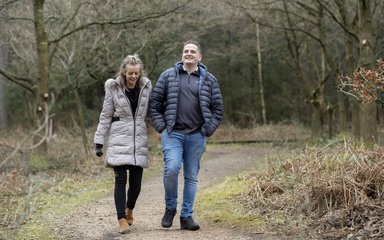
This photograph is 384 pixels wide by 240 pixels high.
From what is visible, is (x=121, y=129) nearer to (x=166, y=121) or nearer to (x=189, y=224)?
(x=166, y=121)

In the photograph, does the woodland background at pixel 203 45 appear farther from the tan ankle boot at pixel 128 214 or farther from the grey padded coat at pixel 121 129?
the tan ankle boot at pixel 128 214

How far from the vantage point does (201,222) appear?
6.61 m

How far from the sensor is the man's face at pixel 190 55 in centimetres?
607

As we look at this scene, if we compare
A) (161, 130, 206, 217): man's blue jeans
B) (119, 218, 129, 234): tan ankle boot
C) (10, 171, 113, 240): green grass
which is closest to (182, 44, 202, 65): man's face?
(161, 130, 206, 217): man's blue jeans

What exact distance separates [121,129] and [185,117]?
704 millimetres

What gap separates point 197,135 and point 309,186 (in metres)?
1.42

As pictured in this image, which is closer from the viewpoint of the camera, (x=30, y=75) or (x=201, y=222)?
(x=201, y=222)

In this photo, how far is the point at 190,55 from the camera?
19.9ft

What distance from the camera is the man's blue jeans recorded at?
599 cm

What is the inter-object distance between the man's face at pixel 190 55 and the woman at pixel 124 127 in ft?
1.68

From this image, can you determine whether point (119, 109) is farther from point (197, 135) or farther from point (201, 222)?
point (201, 222)

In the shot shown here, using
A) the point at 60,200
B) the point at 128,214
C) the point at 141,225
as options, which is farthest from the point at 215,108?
the point at 60,200

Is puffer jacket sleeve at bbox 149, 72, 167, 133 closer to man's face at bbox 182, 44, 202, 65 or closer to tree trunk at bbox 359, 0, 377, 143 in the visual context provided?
man's face at bbox 182, 44, 202, 65

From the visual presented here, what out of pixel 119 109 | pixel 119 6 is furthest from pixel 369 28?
pixel 119 109
